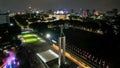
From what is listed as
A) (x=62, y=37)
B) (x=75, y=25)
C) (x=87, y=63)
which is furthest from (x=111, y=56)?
(x=75, y=25)

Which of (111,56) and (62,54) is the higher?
(62,54)

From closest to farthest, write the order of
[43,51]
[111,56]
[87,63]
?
[87,63], [43,51], [111,56]

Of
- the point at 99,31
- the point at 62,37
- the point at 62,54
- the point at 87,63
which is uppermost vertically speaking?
the point at 62,37

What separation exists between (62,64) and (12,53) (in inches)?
373

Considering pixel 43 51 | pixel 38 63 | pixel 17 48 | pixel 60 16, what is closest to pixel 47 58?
pixel 38 63

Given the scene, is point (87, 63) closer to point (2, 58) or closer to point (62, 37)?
point (62, 37)

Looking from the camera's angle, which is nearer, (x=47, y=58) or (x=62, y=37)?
(x=62, y=37)

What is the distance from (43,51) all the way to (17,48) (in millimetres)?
4573

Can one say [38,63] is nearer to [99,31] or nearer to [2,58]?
Result: [2,58]

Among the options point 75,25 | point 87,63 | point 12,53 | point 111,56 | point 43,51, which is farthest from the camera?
point 75,25

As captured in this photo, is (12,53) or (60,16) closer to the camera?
(12,53)

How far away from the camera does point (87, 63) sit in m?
18.5

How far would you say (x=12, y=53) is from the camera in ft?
69.9

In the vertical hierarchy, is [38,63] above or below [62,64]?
below
